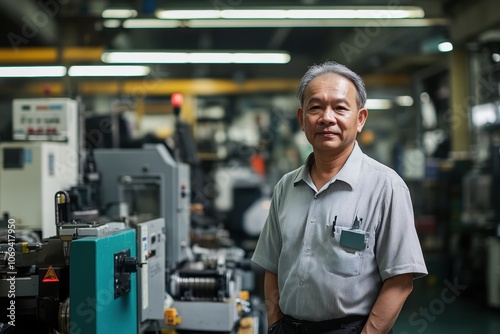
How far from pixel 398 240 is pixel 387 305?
0.19m

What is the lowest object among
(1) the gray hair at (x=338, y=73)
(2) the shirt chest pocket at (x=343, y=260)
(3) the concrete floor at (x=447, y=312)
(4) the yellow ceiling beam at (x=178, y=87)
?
(3) the concrete floor at (x=447, y=312)

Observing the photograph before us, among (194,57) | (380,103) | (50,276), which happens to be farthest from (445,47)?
(50,276)

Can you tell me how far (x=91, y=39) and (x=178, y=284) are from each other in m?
2.78

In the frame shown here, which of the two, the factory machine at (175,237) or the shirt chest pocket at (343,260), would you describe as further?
the factory machine at (175,237)

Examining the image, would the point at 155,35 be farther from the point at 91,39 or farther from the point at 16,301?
the point at 16,301

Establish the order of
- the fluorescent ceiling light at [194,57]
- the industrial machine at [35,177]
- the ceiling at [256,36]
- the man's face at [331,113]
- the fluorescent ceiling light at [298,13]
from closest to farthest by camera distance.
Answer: the man's face at [331,113], the industrial machine at [35,177], the ceiling at [256,36], the fluorescent ceiling light at [298,13], the fluorescent ceiling light at [194,57]

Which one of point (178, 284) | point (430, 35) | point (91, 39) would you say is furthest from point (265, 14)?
point (178, 284)

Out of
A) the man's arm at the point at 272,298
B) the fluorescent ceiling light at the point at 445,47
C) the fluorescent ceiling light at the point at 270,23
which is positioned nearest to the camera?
the man's arm at the point at 272,298

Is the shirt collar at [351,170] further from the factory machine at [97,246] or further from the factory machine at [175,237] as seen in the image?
the factory machine at [175,237]

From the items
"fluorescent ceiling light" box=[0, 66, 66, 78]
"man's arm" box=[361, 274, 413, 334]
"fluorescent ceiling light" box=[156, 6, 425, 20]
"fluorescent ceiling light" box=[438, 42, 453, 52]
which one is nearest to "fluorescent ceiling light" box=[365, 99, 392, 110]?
"fluorescent ceiling light" box=[438, 42, 453, 52]

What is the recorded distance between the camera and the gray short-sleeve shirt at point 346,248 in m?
1.62

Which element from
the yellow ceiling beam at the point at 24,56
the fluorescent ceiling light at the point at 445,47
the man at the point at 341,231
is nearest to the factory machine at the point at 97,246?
the man at the point at 341,231

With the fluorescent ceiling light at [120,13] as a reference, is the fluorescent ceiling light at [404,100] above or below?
below

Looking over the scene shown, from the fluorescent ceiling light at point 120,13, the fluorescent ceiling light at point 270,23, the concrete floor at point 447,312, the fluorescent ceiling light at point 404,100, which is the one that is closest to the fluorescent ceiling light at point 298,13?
the fluorescent ceiling light at point 270,23
